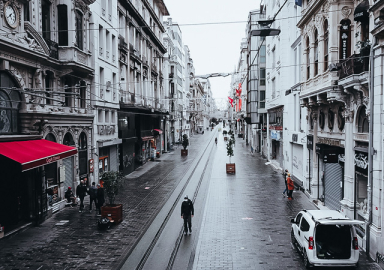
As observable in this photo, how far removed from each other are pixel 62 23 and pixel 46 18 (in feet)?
4.31

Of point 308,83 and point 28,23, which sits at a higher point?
point 28,23

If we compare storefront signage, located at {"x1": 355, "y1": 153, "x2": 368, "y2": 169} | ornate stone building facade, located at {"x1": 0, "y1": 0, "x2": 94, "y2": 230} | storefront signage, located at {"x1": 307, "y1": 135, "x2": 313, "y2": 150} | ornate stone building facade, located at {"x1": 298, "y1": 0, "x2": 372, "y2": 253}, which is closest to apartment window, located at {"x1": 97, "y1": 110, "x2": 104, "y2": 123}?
ornate stone building facade, located at {"x1": 0, "y1": 0, "x2": 94, "y2": 230}

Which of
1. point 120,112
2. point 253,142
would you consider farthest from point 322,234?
point 253,142

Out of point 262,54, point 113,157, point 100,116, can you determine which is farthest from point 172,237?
point 262,54

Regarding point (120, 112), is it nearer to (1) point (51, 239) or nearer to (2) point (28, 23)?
(2) point (28, 23)

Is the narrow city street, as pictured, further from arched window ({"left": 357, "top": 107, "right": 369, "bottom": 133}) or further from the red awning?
arched window ({"left": 357, "top": 107, "right": 369, "bottom": 133})

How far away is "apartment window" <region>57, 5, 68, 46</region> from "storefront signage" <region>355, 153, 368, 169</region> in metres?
16.9

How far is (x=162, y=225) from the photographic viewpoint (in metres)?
16.0

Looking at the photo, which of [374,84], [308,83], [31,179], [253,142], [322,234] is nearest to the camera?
[322,234]

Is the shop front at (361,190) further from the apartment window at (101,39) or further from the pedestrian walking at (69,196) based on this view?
the apartment window at (101,39)

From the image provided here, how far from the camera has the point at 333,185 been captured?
1772cm

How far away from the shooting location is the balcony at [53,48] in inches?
737

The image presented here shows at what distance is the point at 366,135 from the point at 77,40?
17400mm

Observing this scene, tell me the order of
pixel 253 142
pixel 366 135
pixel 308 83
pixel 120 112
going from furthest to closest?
pixel 253 142 < pixel 120 112 < pixel 308 83 < pixel 366 135
